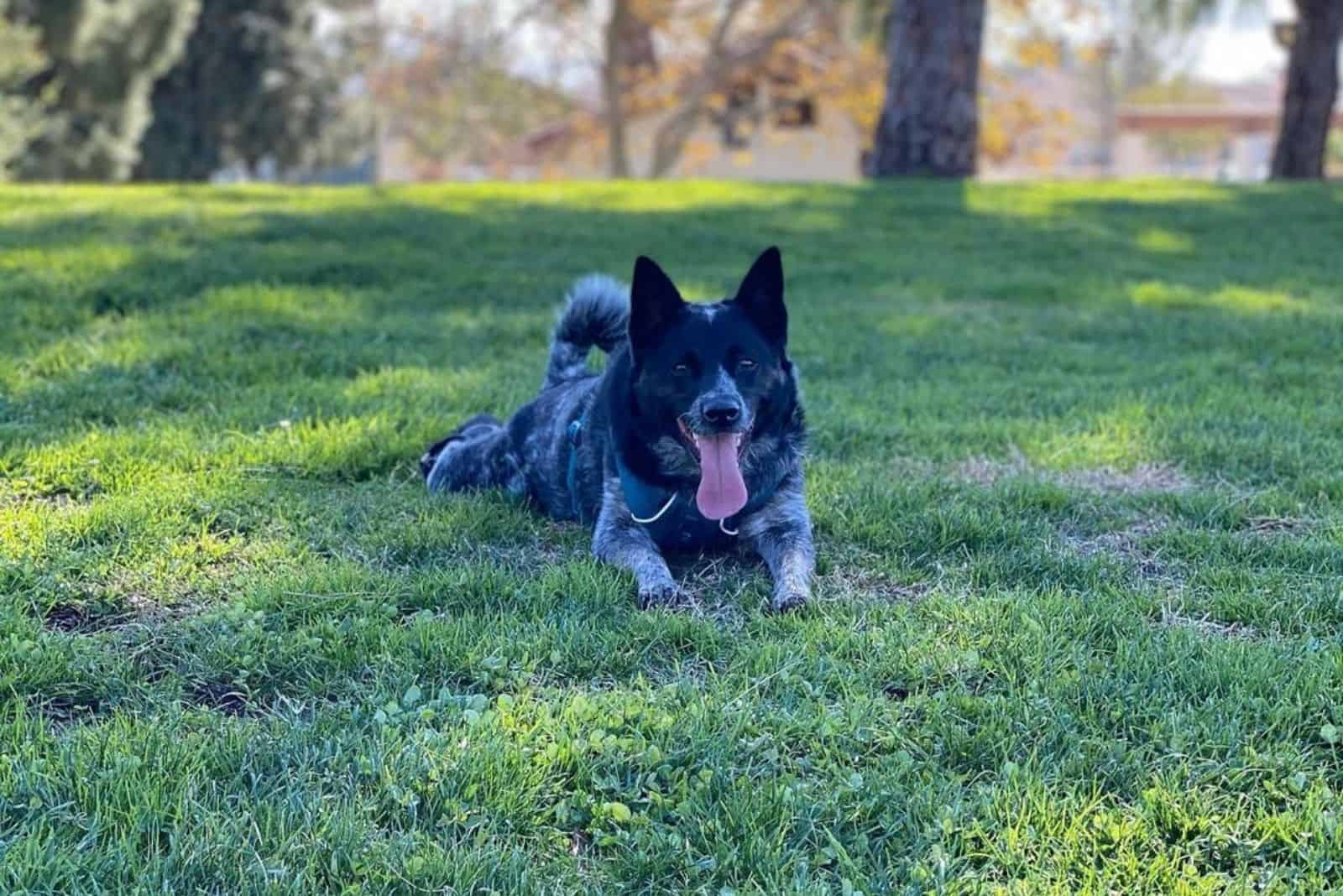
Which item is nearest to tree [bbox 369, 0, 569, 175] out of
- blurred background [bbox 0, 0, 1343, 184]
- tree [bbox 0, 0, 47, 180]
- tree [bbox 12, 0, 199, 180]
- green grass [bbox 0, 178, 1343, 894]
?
blurred background [bbox 0, 0, 1343, 184]

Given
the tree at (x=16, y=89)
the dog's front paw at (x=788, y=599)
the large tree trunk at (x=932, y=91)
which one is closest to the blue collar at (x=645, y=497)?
the dog's front paw at (x=788, y=599)

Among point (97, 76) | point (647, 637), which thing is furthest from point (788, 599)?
point (97, 76)

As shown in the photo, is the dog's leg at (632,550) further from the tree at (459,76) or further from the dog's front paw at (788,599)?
the tree at (459,76)

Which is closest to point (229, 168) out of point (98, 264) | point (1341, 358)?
point (98, 264)

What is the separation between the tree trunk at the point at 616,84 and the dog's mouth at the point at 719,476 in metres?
31.2

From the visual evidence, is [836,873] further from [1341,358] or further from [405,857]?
[1341,358]

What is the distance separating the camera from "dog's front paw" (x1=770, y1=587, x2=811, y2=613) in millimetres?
3697

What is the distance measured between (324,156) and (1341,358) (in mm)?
32367

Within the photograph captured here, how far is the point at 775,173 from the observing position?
49500 millimetres

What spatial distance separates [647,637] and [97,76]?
2700cm

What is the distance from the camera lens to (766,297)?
13.4ft

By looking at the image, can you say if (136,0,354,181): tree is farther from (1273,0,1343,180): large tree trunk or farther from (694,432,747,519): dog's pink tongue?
(694,432,747,519): dog's pink tongue

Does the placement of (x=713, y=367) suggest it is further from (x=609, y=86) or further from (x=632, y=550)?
(x=609, y=86)

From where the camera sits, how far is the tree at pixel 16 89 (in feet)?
64.9
